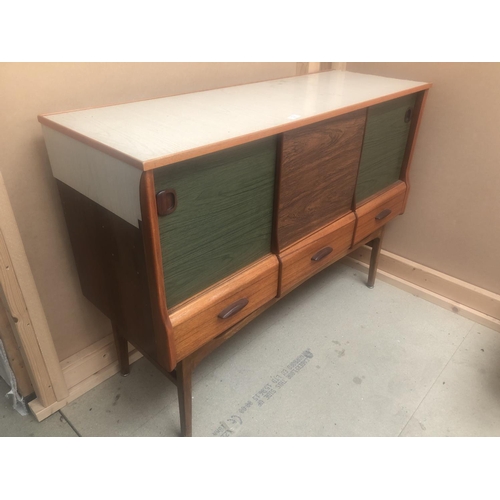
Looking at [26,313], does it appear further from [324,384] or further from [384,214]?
[384,214]

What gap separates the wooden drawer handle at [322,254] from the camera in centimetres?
126

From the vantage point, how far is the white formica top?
0.78m

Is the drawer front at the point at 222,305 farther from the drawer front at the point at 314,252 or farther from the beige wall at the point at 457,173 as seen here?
the beige wall at the point at 457,173

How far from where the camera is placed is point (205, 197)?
0.87 m

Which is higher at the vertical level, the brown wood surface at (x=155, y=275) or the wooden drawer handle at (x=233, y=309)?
the brown wood surface at (x=155, y=275)

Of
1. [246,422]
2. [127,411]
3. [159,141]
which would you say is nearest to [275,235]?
[159,141]

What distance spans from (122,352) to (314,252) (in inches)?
27.6

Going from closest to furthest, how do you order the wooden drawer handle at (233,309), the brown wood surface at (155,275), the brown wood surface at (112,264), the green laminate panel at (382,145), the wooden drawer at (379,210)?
the brown wood surface at (155,275) < the brown wood surface at (112,264) < the wooden drawer handle at (233,309) < the green laminate panel at (382,145) < the wooden drawer at (379,210)

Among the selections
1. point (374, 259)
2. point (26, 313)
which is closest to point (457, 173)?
point (374, 259)

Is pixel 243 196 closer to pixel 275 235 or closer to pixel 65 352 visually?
pixel 275 235

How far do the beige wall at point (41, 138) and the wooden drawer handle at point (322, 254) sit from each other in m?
0.62

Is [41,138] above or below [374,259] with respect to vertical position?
above

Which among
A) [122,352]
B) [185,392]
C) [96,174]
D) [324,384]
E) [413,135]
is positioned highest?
[96,174]

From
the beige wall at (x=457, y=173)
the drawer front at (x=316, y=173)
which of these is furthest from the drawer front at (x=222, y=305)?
the beige wall at (x=457, y=173)
